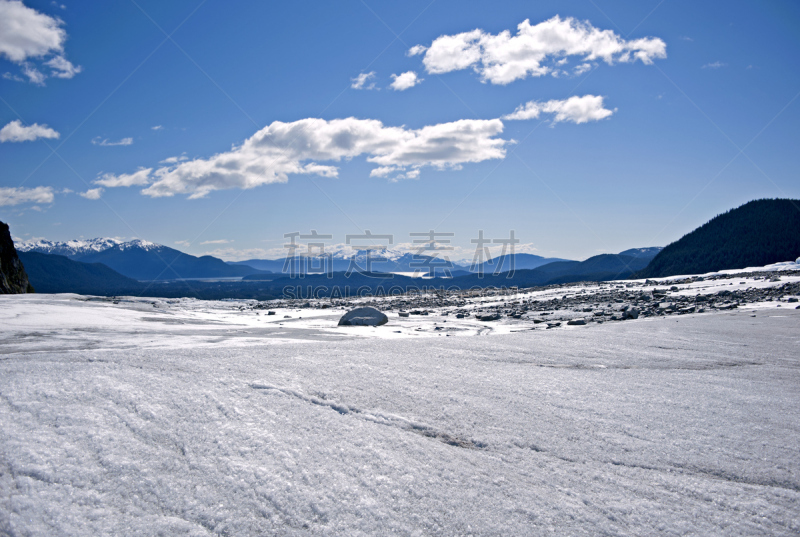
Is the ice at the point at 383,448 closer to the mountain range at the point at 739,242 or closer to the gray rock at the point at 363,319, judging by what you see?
the gray rock at the point at 363,319

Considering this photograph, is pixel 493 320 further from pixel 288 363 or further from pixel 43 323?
pixel 43 323

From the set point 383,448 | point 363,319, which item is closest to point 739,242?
point 363,319

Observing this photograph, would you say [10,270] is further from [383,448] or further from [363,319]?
[383,448]

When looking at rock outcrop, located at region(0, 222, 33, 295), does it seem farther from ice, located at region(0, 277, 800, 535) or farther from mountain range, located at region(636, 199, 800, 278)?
mountain range, located at region(636, 199, 800, 278)

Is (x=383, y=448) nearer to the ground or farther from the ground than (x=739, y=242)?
nearer to the ground

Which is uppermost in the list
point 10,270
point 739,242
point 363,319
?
point 739,242

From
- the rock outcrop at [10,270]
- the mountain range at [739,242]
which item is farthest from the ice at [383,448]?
the mountain range at [739,242]
